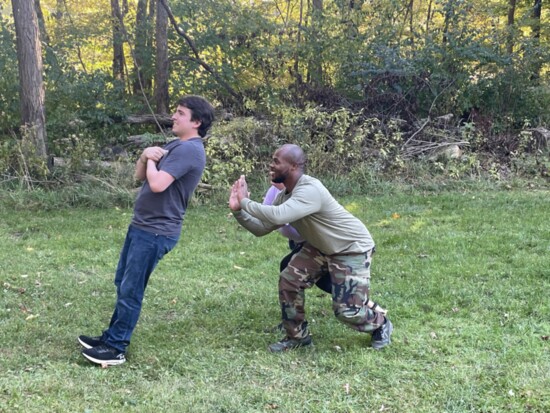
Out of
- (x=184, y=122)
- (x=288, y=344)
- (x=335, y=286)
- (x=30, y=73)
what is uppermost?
(x=184, y=122)

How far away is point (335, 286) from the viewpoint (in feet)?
12.0

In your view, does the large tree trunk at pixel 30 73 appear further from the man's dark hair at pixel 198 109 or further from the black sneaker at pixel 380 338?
the black sneaker at pixel 380 338

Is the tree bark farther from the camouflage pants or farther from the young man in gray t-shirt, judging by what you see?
the camouflage pants

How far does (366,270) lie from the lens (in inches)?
144

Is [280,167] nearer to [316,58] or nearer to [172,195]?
[172,195]

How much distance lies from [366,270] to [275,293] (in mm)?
1534

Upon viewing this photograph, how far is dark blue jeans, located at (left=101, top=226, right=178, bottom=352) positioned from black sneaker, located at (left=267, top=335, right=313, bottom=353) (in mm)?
1000

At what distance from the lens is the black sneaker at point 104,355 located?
11.6 feet

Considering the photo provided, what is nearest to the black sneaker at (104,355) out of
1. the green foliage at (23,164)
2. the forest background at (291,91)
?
the forest background at (291,91)

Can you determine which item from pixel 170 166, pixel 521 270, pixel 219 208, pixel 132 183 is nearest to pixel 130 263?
pixel 170 166

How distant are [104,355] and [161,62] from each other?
10234 mm

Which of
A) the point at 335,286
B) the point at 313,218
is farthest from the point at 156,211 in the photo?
the point at 335,286

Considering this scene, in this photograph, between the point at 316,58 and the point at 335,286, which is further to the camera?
the point at 316,58

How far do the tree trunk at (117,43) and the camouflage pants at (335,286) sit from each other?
427 inches
